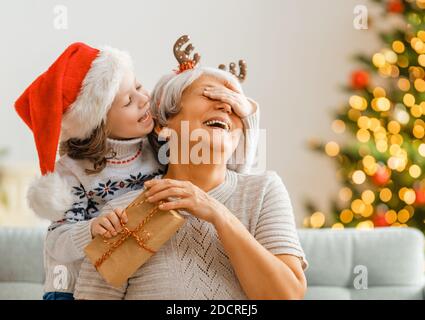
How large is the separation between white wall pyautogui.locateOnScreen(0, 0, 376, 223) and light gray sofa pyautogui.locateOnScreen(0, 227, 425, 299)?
1.06m

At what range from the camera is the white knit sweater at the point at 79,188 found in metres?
1.41

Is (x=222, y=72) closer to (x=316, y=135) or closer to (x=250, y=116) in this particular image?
(x=250, y=116)

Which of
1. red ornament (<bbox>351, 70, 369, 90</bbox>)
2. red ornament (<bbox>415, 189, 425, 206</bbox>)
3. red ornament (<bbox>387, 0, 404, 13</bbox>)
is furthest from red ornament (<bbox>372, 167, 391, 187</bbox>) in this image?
red ornament (<bbox>387, 0, 404, 13</bbox>)

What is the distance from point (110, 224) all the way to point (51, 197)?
306 millimetres

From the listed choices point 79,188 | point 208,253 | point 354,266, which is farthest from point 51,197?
point 354,266

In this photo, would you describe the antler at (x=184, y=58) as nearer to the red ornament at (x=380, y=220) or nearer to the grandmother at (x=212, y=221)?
the grandmother at (x=212, y=221)

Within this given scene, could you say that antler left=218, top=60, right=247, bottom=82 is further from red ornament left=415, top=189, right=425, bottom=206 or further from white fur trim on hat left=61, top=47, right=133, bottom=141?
red ornament left=415, top=189, right=425, bottom=206

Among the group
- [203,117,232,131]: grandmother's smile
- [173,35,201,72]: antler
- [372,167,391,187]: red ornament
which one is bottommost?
[372,167,391,187]: red ornament

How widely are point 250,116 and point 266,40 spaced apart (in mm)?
2208

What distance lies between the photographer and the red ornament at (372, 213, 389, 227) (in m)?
3.01

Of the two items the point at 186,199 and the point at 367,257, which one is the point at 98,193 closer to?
the point at 186,199

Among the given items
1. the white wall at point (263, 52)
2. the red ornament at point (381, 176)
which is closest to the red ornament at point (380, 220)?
the red ornament at point (381, 176)

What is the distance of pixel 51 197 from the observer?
1.42 m

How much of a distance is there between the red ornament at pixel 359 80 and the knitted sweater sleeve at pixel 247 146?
71.3 inches
